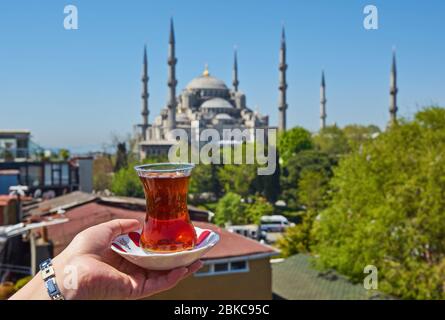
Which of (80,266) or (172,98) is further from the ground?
(172,98)

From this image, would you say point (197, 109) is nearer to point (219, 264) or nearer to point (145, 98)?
point (145, 98)

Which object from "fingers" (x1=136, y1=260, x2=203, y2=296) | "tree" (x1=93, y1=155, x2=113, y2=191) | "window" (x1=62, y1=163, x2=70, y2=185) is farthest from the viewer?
"tree" (x1=93, y1=155, x2=113, y2=191)

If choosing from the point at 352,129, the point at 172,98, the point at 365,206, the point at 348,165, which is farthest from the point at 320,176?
the point at 352,129

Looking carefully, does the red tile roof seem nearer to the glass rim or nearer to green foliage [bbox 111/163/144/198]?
the glass rim

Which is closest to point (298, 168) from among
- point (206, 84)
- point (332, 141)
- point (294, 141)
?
point (294, 141)

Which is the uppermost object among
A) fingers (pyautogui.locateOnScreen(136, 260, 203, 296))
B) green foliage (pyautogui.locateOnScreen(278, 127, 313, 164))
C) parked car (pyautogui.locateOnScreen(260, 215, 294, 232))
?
green foliage (pyautogui.locateOnScreen(278, 127, 313, 164))

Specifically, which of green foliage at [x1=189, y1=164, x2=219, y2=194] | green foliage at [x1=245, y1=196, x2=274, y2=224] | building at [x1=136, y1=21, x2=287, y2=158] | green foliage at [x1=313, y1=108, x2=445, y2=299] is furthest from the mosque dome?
green foliage at [x1=313, y1=108, x2=445, y2=299]
